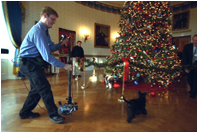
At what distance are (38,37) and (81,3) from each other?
807 centimetres

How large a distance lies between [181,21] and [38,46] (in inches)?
424

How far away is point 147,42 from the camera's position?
453 centimetres

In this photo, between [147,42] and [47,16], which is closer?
[47,16]

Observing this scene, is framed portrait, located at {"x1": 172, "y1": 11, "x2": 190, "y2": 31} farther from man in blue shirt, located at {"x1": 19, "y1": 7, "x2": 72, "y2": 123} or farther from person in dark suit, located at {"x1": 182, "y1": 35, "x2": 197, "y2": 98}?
man in blue shirt, located at {"x1": 19, "y1": 7, "x2": 72, "y2": 123}

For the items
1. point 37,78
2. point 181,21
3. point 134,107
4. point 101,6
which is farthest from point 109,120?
point 181,21

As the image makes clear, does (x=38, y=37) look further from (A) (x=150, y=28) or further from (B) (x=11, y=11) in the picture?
(B) (x=11, y=11)

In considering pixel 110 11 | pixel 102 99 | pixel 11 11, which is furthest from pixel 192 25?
pixel 11 11

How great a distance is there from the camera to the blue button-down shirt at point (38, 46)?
1541 millimetres

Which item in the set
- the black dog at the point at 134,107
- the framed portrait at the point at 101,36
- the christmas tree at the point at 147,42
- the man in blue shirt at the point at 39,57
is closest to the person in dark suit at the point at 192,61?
the christmas tree at the point at 147,42

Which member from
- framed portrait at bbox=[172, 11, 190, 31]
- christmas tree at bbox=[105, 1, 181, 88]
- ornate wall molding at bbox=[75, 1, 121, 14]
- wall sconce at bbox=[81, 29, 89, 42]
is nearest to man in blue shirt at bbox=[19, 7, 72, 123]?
christmas tree at bbox=[105, 1, 181, 88]

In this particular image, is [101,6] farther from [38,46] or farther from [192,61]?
[38,46]

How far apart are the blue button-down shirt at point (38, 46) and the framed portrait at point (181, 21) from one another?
1046cm

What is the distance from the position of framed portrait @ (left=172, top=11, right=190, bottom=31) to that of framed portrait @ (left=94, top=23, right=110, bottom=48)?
5.14 meters

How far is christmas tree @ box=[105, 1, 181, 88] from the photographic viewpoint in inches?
173
